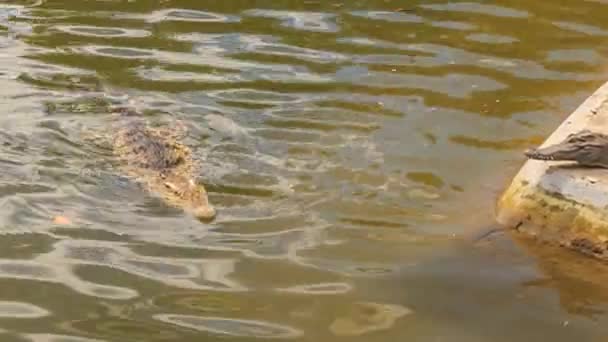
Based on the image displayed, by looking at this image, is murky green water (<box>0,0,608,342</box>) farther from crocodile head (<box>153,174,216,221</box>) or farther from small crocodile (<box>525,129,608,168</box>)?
small crocodile (<box>525,129,608,168</box>)

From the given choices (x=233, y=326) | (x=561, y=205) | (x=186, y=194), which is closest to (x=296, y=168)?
(x=186, y=194)

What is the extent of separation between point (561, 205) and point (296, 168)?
5.69ft

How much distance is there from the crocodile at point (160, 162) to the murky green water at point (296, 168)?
0.39 feet

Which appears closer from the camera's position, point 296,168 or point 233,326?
point 233,326

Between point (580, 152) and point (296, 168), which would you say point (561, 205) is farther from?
point (296, 168)

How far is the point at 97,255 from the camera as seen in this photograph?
503 centimetres

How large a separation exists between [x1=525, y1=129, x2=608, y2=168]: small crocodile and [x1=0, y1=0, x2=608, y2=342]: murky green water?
19.6 inches

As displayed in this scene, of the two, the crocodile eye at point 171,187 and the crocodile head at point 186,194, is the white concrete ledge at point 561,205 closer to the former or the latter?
the crocodile head at point 186,194

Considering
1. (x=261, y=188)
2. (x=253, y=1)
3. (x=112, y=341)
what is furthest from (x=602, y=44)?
(x=112, y=341)

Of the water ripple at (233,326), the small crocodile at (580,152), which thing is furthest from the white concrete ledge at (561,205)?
the water ripple at (233,326)

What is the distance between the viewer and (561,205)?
5328 millimetres

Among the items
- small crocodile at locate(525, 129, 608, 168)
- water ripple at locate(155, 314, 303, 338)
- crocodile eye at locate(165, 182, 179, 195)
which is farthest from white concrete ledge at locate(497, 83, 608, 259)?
crocodile eye at locate(165, 182, 179, 195)

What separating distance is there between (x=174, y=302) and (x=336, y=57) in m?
4.11

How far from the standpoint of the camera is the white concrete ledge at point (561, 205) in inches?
205
